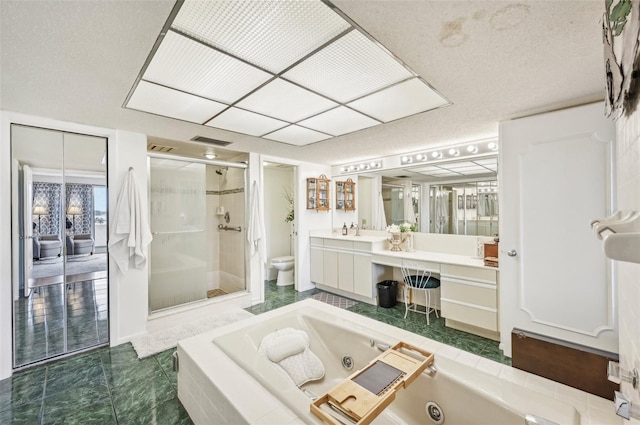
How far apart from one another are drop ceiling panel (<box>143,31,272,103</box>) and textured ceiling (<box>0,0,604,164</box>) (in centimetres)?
9

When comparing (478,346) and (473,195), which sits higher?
(473,195)

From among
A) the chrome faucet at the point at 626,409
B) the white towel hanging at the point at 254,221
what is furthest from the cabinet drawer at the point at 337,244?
the chrome faucet at the point at 626,409

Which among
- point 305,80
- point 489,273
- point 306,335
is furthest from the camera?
point 489,273

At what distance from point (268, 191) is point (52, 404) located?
408 cm

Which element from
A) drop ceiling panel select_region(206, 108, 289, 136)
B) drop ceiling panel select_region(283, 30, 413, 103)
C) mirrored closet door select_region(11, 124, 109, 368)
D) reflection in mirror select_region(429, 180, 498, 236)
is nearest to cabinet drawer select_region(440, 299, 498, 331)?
reflection in mirror select_region(429, 180, 498, 236)

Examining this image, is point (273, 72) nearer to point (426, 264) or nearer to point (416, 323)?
point (426, 264)

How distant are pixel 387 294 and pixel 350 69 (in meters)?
3.03

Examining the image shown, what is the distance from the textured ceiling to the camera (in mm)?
1168

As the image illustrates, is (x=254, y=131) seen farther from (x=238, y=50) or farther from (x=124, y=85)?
(x=238, y=50)

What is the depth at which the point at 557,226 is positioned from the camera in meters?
Result: 2.28

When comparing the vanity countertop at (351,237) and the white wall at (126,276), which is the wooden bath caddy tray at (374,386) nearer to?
the vanity countertop at (351,237)

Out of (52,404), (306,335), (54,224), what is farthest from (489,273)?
(54,224)

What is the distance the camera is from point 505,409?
4.35ft

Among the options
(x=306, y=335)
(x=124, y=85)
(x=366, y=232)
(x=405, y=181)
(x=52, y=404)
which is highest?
(x=124, y=85)
